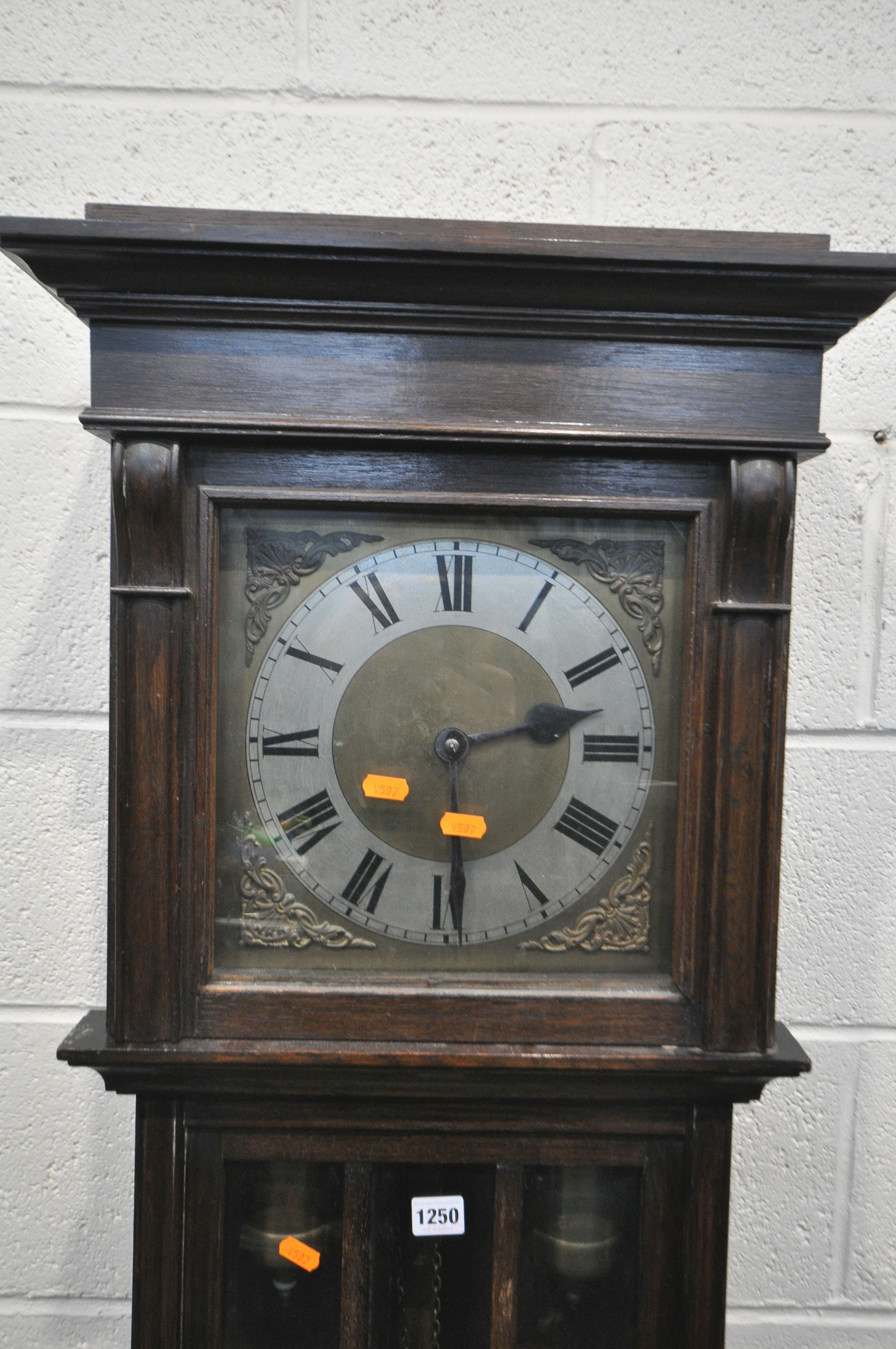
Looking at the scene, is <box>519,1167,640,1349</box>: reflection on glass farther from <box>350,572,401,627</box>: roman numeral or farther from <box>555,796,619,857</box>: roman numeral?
<box>350,572,401,627</box>: roman numeral

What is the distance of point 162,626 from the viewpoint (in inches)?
26.2

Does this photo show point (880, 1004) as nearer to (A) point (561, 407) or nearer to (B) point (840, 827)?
(B) point (840, 827)

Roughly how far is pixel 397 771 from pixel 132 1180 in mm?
595

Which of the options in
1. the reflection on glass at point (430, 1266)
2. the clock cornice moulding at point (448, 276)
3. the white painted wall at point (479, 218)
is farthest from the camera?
the white painted wall at point (479, 218)

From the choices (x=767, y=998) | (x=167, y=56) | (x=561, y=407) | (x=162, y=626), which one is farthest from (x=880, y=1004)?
(x=167, y=56)

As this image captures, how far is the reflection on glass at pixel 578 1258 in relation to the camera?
28.4 inches

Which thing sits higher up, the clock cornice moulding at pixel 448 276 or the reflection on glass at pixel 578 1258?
the clock cornice moulding at pixel 448 276

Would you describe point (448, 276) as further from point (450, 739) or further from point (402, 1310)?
point (402, 1310)

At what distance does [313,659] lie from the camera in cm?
70

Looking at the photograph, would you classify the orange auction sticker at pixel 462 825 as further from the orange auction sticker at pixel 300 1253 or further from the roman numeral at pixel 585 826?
the orange auction sticker at pixel 300 1253

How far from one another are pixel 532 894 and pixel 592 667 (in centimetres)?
19

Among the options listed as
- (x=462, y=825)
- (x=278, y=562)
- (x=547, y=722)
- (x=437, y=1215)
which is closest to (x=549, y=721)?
(x=547, y=722)

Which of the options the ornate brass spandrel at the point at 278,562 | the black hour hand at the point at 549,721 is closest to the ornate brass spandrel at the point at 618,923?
the black hour hand at the point at 549,721

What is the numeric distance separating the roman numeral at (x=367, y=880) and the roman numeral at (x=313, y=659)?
15cm
